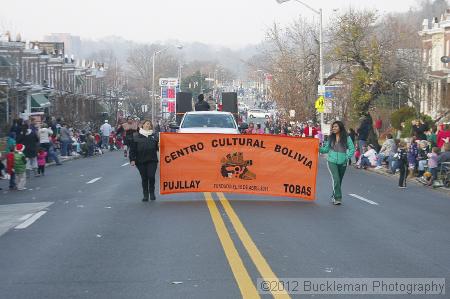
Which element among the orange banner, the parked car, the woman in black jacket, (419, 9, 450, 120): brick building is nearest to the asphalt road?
the orange banner

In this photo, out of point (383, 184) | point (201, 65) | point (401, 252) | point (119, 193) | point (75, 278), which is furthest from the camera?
point (201, 65)

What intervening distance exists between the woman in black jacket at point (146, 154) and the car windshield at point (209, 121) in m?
6.71

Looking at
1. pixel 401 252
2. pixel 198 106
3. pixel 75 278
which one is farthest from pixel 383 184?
pixel 75 278

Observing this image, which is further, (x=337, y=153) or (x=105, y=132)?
(x=105, y=132)

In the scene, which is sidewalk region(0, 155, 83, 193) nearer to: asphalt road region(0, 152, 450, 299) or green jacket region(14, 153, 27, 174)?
green jacket region(14, 153, 27, 174)

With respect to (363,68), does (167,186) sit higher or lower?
lower

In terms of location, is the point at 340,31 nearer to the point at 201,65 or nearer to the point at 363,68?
the point at 363,68

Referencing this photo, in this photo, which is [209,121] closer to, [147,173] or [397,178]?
[397,178]

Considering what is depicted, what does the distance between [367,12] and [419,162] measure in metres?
22.2

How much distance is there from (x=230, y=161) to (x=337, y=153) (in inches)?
89.4

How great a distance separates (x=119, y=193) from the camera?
19.1m

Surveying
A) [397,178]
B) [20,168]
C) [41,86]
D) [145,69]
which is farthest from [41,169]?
[145,69]

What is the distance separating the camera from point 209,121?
23812mm

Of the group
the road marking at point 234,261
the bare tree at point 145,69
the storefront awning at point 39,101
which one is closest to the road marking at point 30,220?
the road marking at point 234,261
